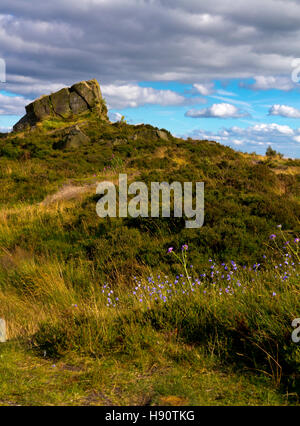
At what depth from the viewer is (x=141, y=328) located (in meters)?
4.26

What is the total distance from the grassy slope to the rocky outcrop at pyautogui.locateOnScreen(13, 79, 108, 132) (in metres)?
16.1

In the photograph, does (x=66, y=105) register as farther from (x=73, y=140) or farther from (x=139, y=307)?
(x=139, y=307)

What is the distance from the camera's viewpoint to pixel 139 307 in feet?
15.3

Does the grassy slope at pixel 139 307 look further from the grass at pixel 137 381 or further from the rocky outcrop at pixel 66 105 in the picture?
the rocky outcrop at pixel 66 105

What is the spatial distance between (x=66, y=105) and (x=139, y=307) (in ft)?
93.9

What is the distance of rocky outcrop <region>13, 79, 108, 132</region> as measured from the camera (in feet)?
99.6

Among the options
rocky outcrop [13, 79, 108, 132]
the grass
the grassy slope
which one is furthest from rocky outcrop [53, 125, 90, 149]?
the grass

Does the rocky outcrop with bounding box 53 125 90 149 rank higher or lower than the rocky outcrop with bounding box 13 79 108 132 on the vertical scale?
lower

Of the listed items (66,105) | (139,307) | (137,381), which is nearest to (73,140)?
(66,105)

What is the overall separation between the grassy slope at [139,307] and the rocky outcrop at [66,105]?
16.1m

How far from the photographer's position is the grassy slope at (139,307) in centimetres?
337

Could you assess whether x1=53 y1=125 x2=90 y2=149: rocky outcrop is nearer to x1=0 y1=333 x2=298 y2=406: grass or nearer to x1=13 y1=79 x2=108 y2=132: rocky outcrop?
x1=13 y1=79 x2=108 y2=132: rocky outcrop
